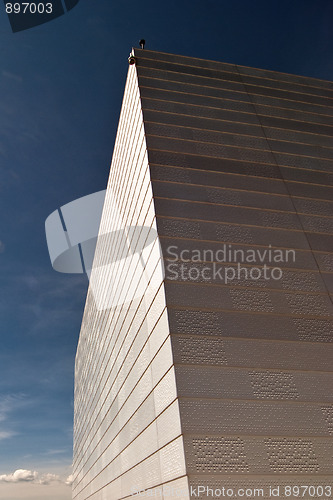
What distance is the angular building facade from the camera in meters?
5.78

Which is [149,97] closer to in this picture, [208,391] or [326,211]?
[326,211]

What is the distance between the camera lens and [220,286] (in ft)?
24.4

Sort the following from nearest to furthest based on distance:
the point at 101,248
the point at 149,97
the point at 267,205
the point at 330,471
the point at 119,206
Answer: the point at 330,471, the point at 267,205, the point at 149,97, the point at 119,206, the point at 101,248

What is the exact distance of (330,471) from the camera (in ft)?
18.8

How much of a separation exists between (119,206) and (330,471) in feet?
33.1

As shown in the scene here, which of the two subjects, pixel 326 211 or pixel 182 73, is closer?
pixel 326 211

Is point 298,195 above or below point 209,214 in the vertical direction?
above

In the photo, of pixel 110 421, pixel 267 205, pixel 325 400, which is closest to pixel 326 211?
pixel 267 205

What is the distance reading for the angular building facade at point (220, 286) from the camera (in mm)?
5777

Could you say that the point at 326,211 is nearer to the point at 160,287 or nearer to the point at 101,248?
the point at 160,287

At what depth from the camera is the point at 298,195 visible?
9703 millimetres

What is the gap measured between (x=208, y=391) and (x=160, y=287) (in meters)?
2.23

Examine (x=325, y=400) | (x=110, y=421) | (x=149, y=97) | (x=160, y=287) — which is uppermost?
(x=149, y=97)

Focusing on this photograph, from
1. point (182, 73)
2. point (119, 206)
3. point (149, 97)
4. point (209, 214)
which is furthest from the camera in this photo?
point (119, 206)
